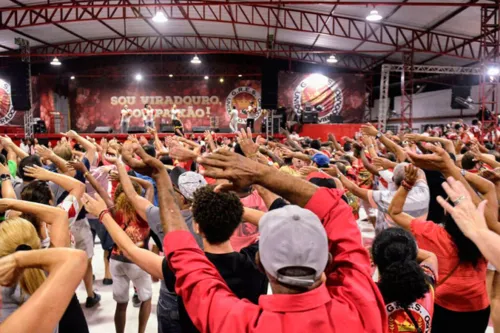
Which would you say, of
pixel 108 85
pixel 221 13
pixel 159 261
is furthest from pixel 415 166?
pixel 108 85

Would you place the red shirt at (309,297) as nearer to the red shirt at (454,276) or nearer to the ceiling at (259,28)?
the red shirt at (454,276)

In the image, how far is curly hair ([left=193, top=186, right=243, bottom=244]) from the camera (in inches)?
64.2

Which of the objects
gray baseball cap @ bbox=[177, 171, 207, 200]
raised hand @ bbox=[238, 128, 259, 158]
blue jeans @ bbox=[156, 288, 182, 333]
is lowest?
blue jeans @ bbox=[156, 288, 182, 333]

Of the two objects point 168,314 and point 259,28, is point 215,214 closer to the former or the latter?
point 168,314

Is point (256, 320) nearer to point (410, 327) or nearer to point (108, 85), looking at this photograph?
point (410, 327)

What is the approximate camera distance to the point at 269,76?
1638 centimetres

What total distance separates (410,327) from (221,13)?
14.9 m

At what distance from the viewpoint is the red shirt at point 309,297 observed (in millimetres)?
1046

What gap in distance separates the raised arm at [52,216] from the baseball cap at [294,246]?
117cm

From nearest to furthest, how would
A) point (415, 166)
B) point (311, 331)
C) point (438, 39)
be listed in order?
point (311, 331) → point (415, 166) → point (438, 39)

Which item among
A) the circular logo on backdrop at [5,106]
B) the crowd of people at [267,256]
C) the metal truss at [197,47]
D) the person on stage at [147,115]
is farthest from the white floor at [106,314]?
the circular logo on backdrop at [5,106]

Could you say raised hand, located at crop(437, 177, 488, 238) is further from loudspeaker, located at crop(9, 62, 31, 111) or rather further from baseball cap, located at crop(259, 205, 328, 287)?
loudspeaker, located at crop(9, 62, 31, 111)

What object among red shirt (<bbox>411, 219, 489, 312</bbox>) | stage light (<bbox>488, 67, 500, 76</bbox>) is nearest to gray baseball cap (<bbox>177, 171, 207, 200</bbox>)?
red shirt (<bbox>411, 219, 489, 312</bbox>)

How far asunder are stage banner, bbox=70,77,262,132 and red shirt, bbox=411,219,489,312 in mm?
19592
